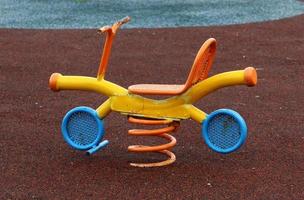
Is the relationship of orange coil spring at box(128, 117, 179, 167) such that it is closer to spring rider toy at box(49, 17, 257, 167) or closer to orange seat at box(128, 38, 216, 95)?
spring rider toy at box(49, 17, 257, 167)

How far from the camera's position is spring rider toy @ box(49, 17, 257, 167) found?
5160 mm

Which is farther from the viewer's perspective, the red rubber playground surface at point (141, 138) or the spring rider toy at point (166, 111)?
the spring rider toy at point (166, 111)

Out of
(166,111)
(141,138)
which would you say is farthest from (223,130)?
(141,138)

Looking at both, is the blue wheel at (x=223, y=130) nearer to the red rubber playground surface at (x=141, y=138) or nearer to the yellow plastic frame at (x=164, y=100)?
the yellow plastic frame at (x=164, y=100)

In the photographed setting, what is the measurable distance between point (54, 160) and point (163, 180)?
922 millimetres

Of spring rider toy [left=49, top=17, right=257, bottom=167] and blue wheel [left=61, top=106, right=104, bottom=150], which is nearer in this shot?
spring rider toy [left=49, top=17, right=257, bottom=167]

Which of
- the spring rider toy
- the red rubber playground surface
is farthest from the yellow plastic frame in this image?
the red rubber playground surface

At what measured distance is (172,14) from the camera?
13.6 m

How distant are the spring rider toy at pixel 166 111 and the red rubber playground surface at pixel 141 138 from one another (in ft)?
0.61

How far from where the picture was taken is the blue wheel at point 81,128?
5441 millimetres

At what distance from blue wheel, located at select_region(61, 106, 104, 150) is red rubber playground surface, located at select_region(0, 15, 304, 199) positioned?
0.14 m

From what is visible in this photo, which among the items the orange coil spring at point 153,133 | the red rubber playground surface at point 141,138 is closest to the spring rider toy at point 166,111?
the orange coil spring at point 153,133

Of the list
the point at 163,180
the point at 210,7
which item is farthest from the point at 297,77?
the point at 210,7

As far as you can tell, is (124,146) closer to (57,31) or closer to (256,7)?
(57,31)
